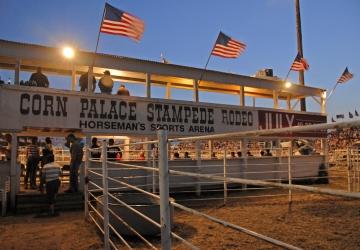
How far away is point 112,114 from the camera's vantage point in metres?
13.3

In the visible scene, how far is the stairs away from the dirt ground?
1.79 feet

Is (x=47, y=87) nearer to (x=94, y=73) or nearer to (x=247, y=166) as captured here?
(x=94, y=73)

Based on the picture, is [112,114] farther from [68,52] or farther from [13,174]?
[13,174]

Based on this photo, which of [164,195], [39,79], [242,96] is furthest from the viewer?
Answer: [242,96]

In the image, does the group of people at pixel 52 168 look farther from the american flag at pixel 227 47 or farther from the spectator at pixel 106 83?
the american flag at pixel 227 47

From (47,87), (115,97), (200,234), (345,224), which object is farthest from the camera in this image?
(115,97)

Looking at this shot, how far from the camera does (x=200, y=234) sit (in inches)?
315

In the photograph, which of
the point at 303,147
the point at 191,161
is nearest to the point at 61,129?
the point at 191,161

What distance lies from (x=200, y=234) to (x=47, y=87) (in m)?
7.09

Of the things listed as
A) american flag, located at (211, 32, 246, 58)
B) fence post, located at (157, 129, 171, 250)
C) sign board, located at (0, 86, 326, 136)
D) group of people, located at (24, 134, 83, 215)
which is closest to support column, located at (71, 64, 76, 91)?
sign board, located at (0, 86, 326, 136)

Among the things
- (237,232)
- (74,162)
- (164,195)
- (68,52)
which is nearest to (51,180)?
(74,162)

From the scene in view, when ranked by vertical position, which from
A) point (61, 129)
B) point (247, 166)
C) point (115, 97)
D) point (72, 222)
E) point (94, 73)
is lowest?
point (72, 222)

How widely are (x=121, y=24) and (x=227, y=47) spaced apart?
4813mm

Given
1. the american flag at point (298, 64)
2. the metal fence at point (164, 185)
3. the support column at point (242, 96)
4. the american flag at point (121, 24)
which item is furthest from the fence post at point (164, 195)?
the american flag at point (298, 64)
